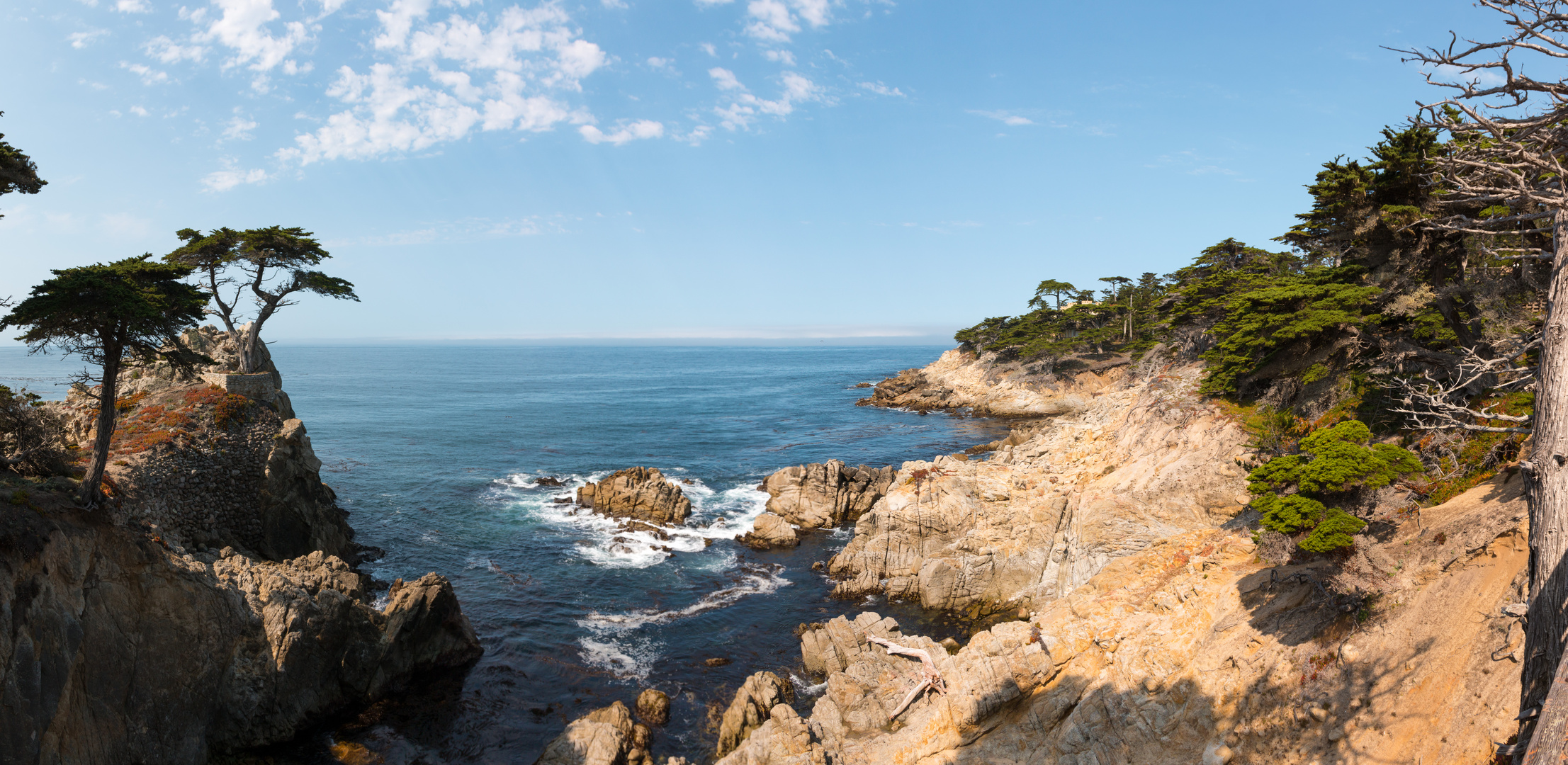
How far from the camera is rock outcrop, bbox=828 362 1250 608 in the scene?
21.0 meters

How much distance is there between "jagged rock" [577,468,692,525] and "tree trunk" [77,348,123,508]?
22.9 metres

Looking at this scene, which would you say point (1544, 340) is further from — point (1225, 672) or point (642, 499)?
point (642, 499)

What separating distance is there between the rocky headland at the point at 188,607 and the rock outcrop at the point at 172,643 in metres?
0.04

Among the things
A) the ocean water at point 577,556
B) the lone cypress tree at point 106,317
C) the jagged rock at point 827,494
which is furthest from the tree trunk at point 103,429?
the jagged rock at point 827,494

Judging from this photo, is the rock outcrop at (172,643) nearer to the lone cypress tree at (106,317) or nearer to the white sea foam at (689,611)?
the lone cypress tree at (106,317)

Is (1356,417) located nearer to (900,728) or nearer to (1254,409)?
(1254,409)

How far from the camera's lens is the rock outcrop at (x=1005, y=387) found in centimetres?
6912

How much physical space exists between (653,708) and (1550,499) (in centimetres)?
1903

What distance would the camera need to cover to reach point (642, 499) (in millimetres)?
37031

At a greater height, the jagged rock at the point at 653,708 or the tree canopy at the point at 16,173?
the tree canopy at the point at 16,173

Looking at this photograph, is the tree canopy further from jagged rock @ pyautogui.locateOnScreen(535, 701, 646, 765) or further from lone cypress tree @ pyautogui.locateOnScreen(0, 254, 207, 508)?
jagged rock @ pyautogui.locateOnScreen(535, 701, 646, 765)

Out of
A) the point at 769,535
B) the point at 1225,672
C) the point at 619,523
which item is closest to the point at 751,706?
the point at 1225,672

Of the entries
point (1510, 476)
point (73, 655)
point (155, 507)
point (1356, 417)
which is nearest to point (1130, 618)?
point (1510, 476)

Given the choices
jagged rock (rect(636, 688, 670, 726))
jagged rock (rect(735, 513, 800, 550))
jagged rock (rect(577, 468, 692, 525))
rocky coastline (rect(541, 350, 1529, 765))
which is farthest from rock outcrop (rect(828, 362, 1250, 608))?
jagged rock (rect(577, 468, 692, 525))
